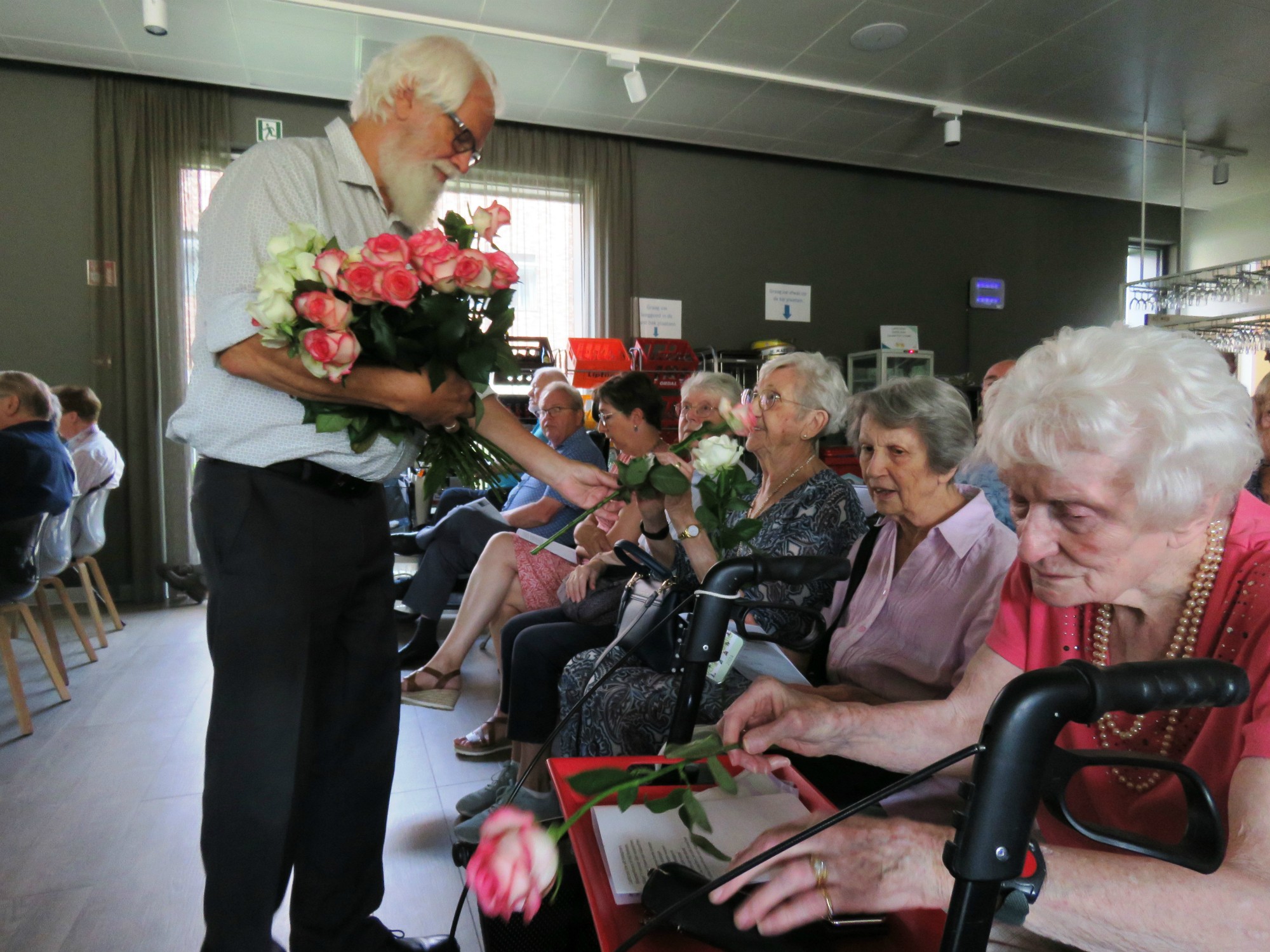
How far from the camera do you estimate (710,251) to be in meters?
6.67

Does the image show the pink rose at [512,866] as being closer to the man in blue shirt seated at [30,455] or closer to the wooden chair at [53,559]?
the man in blue shirt seated at [30,455]

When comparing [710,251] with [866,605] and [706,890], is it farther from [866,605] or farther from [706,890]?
[706,890]

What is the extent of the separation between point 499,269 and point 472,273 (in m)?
0.06

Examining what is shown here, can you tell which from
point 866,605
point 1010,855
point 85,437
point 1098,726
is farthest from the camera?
point 85,437

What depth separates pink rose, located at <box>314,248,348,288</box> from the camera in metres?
A: 1.13

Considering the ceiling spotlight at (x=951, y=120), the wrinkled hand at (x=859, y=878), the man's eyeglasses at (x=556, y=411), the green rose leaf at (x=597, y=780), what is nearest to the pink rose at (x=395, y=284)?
the green rose leaf at (x=597, y=780)

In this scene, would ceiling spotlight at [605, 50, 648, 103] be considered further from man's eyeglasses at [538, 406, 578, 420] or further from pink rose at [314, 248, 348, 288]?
pink rose at [314, 248, 348, 288]

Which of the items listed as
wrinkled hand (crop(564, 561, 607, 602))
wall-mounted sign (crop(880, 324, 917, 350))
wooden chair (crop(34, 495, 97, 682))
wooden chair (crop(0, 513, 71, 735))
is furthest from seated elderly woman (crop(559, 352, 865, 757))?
wall-mounted sign (crop(880, 324, 917, 350))

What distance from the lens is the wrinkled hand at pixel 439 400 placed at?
4.20 feet

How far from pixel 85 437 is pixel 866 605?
427 centimetres

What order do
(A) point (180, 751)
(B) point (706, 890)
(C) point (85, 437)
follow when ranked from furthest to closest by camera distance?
(C) point (85, 437) < (A) point (180, 751) < (B) point (706, 890)

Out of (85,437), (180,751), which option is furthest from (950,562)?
(85,437)

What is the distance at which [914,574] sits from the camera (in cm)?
164

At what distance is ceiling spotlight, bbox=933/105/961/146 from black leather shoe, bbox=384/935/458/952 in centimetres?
587
